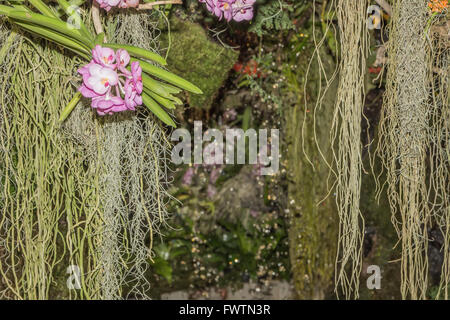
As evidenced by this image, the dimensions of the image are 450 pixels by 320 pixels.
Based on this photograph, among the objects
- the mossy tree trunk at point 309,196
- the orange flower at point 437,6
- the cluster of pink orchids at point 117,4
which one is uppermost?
the orange flower at point 437,6

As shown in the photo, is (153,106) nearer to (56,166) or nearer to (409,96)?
(56,166)

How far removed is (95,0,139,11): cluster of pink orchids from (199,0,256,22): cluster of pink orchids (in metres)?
0.16

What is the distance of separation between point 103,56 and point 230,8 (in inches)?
12.8

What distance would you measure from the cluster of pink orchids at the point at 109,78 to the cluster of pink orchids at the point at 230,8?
0.80 ft

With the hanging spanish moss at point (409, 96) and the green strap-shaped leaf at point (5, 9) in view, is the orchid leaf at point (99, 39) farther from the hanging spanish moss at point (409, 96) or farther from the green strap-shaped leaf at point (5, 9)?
the hanging spanish moss at point (409, 96)

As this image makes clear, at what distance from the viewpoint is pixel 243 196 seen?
2.35 metres

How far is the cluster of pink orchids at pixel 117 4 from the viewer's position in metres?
0.97

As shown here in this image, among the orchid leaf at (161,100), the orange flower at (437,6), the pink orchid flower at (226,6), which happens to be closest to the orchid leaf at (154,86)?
the orchid leaf at (161,100)

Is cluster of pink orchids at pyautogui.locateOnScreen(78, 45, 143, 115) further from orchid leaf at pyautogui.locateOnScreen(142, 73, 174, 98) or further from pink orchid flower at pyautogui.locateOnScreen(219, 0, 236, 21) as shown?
pink orchid flower at pyautogui.locateOnScreen(219, 0, 236, 21)

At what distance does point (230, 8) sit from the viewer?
109 centimetres

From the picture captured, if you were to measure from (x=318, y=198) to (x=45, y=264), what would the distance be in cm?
135

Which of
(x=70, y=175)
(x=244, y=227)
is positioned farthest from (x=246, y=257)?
(x=70, y=175)

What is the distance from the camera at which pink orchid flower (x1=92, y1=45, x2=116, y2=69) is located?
93cm

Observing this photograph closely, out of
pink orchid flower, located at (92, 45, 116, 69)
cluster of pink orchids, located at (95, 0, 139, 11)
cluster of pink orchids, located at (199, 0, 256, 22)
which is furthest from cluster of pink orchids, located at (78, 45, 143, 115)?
cluster of pink orchids, located at (199, 0, 256, 22)
